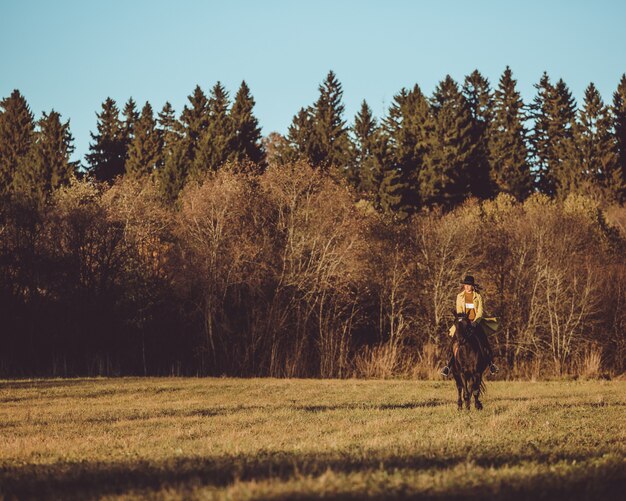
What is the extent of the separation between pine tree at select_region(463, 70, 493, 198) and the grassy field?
2274 inches

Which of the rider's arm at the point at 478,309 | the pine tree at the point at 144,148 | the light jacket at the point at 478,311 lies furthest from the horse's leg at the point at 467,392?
the pine tree at the point at 144,148

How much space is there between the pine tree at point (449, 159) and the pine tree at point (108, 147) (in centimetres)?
3397

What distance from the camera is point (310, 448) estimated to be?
34.6ft

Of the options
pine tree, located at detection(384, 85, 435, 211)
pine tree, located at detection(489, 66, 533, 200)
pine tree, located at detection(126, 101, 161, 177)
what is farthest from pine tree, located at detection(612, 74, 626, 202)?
pine tree, located at detection(126, 101, 161, 177)

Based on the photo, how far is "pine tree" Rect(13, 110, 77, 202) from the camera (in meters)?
71.1

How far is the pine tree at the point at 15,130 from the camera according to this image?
81188 mm

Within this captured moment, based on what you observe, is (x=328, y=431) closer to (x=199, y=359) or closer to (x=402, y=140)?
(x=199, y=359)

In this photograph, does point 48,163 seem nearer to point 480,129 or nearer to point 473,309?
point 480,129

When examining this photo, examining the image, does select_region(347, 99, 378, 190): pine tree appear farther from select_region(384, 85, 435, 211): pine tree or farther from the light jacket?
the light jacket

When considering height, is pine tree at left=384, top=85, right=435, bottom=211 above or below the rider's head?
above

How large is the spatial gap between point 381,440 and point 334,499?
498 centimetres

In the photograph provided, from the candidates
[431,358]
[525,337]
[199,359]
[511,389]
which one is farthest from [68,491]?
[525,337]

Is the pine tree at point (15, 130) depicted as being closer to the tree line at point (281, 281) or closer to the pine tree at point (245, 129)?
the pine tree at point (245, 129)

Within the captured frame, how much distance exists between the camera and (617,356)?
46.1 meters
